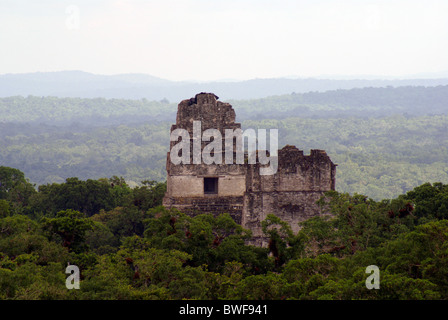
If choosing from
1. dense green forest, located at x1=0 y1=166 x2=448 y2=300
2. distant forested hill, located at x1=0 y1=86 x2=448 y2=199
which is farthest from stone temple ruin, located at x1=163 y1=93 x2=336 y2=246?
distant forested hill, located at x1=0 y1=86 x2=448 y2=199

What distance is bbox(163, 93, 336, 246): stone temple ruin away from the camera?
2780 cm

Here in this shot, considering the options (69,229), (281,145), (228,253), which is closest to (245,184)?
(228,253)

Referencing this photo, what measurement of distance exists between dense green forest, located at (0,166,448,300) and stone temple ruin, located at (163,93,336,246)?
0.98 m

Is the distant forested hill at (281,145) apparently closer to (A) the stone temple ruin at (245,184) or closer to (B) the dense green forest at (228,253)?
(A) the stone temple ruin at (245,184)

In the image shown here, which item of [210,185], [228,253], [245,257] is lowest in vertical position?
[245,257]

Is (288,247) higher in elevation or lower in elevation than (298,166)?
lower

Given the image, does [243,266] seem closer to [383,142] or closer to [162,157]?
[162,157]

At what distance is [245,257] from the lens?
23188 millimetres

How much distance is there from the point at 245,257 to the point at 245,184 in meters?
5.35

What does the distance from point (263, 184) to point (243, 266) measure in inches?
208

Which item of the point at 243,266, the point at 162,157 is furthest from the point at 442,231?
the point at 162,157

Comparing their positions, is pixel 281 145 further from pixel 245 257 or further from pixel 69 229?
pixel 245 257

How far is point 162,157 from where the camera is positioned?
161 metres

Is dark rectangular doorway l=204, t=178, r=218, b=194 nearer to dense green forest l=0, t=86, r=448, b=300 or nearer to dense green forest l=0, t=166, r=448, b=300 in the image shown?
dense green forest l=0, t=86, r=448, b=300
